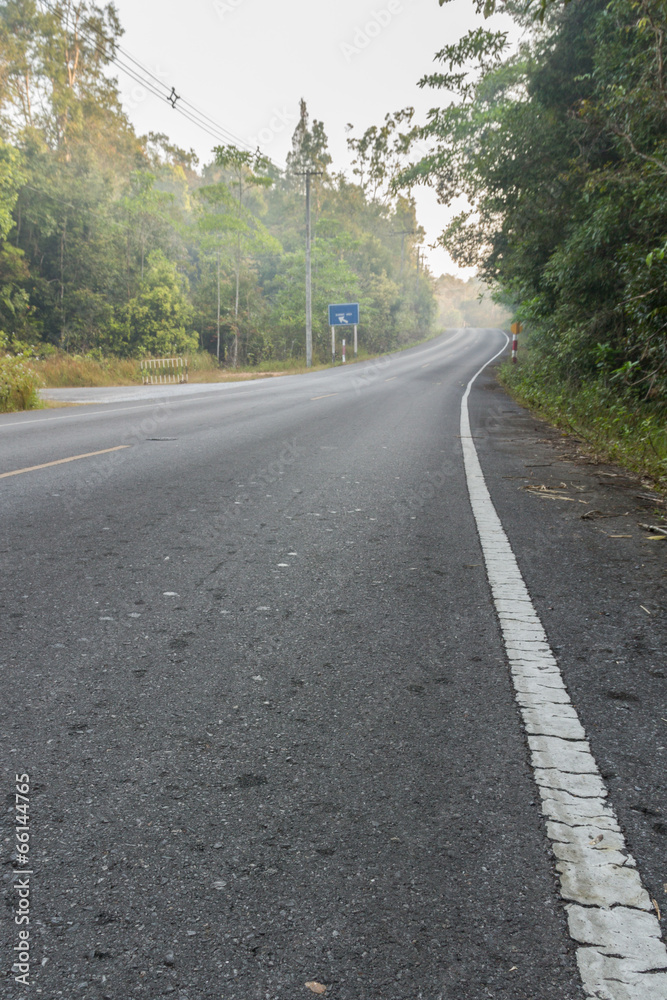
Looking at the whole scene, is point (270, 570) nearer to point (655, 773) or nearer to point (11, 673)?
point (11, 673)

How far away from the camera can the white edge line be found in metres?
1.24

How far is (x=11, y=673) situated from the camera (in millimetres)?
2422

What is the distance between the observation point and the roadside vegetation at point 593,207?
25.0ft

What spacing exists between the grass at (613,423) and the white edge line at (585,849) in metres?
4.39

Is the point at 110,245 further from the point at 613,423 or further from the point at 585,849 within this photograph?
the point at 585,849

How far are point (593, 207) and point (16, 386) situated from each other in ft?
37.4

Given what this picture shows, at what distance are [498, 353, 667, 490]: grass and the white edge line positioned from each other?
4.39 metres

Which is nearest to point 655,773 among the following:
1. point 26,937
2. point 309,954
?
point 309,954

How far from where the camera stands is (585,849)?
61.2 inches

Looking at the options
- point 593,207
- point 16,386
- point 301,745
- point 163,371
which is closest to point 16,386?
point 16,386

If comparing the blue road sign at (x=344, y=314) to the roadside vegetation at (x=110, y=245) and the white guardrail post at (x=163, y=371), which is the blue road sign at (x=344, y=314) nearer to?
the roadside vegetation at (x=110, y=245)

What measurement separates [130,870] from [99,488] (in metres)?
4.69

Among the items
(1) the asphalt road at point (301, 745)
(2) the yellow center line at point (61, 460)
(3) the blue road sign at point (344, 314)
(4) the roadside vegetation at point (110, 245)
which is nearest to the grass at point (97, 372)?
(4) the roadside vegetation at point (110, 245)

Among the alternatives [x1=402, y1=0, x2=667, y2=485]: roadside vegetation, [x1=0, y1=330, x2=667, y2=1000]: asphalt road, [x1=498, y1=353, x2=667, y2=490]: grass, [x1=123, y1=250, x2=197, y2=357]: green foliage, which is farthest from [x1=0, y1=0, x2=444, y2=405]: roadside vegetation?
[x1=0, y1=330, x2=667, y2=1000]: asphalt road
